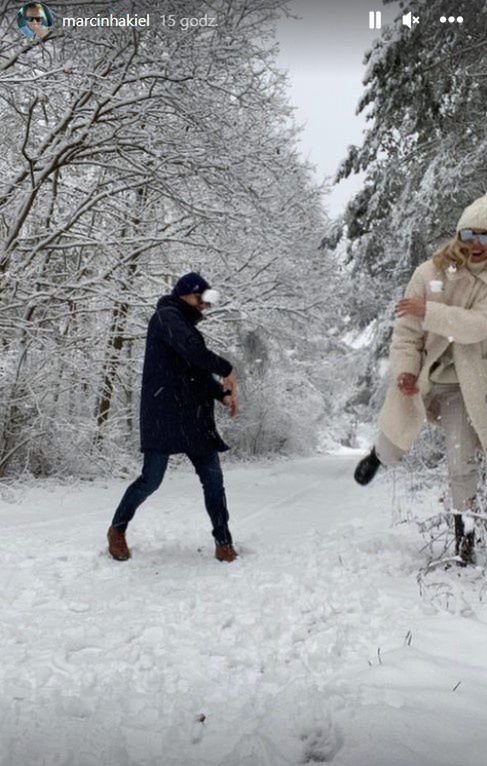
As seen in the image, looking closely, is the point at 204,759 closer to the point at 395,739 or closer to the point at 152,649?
the point at 395,739

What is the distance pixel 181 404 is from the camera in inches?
154

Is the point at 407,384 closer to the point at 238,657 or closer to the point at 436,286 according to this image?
the point at 436,286

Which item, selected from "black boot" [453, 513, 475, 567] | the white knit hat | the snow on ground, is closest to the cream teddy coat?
the white knit hat

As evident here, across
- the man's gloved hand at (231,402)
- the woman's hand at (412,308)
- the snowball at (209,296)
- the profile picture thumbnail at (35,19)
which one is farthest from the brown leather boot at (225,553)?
the profile picture thumbnail at (35,19)

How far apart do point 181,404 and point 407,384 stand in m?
1.49

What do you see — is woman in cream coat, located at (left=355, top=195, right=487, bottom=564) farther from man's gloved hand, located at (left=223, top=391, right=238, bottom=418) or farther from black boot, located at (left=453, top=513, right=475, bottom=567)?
man's gloved hand, located at (left=223, top=391, right=238, bottom=418)

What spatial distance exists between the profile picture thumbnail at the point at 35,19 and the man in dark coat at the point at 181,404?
2402mm

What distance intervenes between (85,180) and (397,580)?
7663 millimetres

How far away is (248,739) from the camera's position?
152cm

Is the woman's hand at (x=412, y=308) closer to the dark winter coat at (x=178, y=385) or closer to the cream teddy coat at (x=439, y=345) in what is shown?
the cream teddy coat at (x=439, y=345)

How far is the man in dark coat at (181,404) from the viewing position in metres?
3.84

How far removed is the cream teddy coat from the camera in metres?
3.12

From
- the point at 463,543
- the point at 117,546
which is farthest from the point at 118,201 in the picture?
the point at 463,543

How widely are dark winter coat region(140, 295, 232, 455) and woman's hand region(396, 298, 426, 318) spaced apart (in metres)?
1.19
